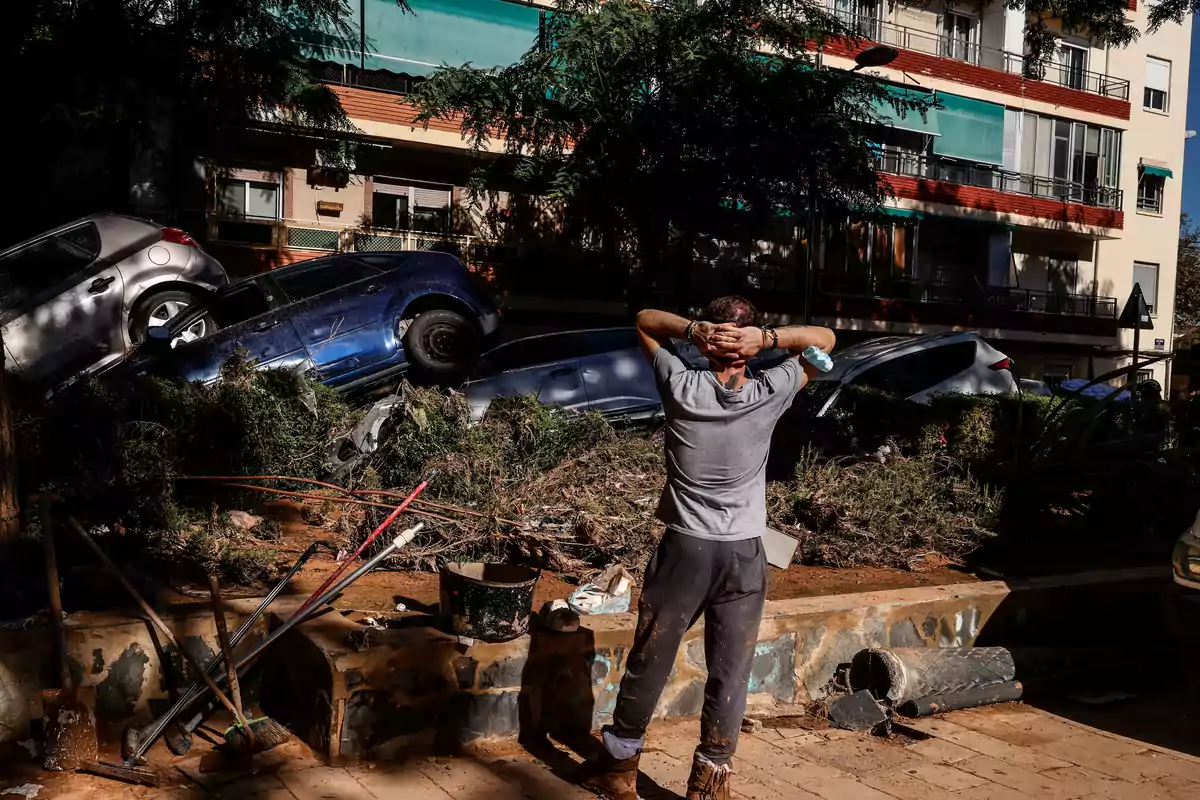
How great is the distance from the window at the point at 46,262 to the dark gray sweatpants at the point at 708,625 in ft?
29.1

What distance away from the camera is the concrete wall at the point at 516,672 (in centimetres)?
433

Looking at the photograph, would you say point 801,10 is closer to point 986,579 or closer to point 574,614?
point 986,579

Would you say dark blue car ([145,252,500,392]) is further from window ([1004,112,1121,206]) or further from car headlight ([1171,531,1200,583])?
window ([1004,112,1121,206])

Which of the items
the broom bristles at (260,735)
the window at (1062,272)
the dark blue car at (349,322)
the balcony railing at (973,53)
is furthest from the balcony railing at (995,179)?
the broom bristles at (260,735)

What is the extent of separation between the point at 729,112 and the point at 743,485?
1380 cm

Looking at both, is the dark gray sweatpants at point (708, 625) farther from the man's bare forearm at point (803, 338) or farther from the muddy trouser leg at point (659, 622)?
the man's bare forearm at point (803, 338)

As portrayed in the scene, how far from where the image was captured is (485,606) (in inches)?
177

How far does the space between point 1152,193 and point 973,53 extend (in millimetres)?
8126

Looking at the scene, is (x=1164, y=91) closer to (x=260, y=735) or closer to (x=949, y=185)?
(x=949, y=185)

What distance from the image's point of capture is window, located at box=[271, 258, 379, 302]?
10.4 meters

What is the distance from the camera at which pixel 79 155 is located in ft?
55.9

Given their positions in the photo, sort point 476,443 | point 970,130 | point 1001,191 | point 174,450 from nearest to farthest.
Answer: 1. point 174,450
2. point 476,443
3. point 970,130
4. point 1001,191

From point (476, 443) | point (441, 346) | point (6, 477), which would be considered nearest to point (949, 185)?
point (441, 346)

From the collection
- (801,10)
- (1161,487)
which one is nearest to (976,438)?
(1161,487)
